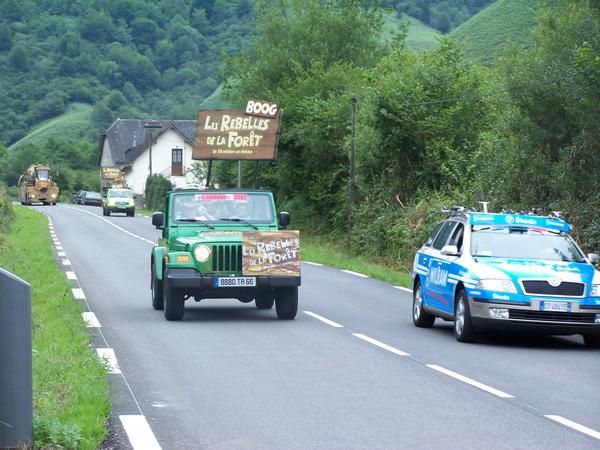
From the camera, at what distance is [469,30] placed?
74.4 metres

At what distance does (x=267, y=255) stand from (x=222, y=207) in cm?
178

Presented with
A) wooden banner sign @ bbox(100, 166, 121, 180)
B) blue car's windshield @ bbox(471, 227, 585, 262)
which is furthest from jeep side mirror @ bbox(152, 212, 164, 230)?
wooden banner sign @ bbox(100, 166, 121, 180)

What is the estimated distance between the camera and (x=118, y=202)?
72.2 m

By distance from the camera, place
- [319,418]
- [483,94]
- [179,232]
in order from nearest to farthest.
→ 1. [319,418]
2. [179,232]
3. [483,94]

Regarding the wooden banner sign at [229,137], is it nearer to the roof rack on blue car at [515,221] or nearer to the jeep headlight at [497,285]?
the roof rack on blue car at [515,221]

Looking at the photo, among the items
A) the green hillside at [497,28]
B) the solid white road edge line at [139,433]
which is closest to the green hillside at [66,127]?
the green hillside at [497,28]

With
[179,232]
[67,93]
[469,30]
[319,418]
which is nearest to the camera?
[319,418]

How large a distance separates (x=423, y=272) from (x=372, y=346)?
2790 millimetres

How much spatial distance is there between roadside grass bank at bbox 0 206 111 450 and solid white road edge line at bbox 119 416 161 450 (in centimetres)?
17

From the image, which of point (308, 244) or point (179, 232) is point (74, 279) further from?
point (308, 244)

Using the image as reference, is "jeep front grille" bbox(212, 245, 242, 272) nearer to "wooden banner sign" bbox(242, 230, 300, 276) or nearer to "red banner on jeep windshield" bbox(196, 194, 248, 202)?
"wooden banner sign" bbox(242, 230, 300, 276)

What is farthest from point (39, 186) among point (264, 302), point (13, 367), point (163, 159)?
point (13, 367)

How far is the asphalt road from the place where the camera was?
8.06 metres

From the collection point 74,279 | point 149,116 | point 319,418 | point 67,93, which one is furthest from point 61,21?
point 319,418
